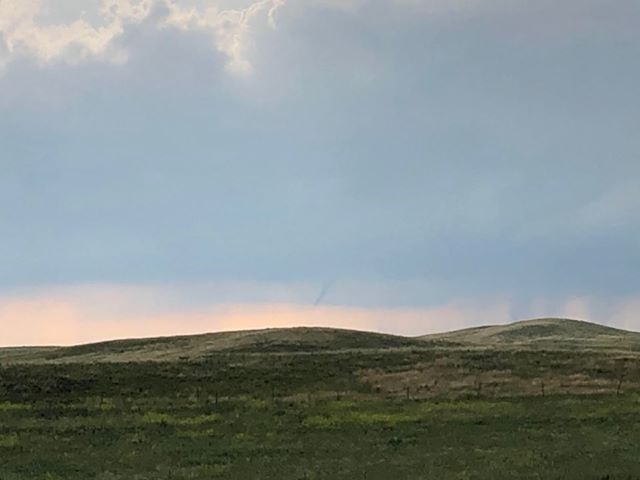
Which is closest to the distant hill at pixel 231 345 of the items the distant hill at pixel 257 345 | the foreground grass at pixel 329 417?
the distant hill at pixel 257 345

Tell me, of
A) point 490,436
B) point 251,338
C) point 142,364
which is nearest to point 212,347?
point 251,338

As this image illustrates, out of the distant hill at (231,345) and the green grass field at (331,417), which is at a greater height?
the distant hill at (231,345)

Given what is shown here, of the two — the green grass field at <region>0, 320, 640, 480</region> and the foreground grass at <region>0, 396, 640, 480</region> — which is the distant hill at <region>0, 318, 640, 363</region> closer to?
the green grass field at <region>0, 320, 640, 480</region>

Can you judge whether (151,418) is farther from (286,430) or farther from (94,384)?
(94,384)

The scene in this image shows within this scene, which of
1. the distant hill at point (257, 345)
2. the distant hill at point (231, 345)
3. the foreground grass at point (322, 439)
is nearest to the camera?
the foreground grass at point (322, 439)

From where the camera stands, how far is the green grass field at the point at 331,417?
2762 cm

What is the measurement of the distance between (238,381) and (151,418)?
49.1 ft

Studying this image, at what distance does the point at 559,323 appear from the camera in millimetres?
153125

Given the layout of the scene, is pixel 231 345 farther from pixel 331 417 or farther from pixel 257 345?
pixel 331 417

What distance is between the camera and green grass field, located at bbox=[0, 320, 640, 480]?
27625 mm

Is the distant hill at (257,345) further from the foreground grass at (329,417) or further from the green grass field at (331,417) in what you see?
the foreground grass at (329,417)

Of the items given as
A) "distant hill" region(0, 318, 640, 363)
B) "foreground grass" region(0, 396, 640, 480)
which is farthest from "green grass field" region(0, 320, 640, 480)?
"distant hill" region(0, 318, 640, 363)

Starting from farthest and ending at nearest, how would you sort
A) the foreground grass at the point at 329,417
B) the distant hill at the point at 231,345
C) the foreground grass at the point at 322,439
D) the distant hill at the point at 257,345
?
1. the distant hill at the point at 231,345
2. the distant hill at the point at 257,345
3. the foreground grass at the point at 329,417
4. the foreground grass at the point at 322,439

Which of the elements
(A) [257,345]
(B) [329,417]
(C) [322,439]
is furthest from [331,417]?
(A) [257,345]
